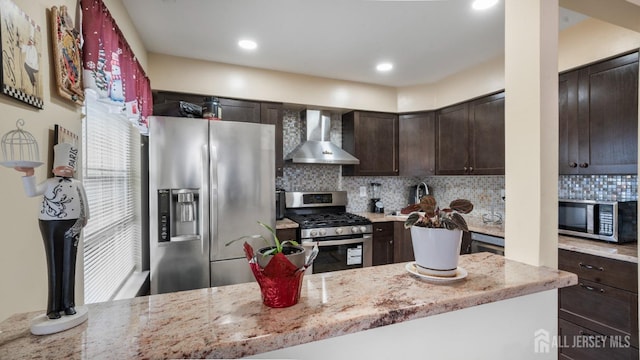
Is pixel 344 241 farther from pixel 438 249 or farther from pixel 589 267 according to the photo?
pixel 438 249

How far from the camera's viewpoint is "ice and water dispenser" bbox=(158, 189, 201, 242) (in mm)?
2174

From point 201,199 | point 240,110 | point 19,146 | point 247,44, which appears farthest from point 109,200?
point 247,44

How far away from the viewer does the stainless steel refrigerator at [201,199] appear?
7.14ft

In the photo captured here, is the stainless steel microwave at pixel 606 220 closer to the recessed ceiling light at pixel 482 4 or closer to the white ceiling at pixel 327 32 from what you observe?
the white ceiling at pixel 327 32

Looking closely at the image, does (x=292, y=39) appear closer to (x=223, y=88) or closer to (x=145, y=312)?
(x=223, y=88)

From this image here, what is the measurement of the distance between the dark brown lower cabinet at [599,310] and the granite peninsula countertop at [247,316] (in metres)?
1.30

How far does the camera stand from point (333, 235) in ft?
9.55

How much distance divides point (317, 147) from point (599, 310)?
266 centimetres

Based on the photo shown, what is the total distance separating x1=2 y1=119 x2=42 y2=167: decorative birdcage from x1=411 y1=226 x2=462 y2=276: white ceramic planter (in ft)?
3.76

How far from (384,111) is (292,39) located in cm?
163

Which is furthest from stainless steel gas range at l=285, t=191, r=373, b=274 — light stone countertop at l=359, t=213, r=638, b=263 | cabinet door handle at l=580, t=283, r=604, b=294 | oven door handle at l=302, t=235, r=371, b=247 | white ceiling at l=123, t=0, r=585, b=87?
cabinet door handle at l=580, t=283, r=604, b=294

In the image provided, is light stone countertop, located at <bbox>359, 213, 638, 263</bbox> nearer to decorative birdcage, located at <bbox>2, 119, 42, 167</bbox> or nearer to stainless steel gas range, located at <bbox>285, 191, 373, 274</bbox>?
stainless steel gas range, located at <bbox>285, 191, 373, 274</bbox>

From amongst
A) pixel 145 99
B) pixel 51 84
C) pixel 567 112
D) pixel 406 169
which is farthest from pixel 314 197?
pixel 51 84

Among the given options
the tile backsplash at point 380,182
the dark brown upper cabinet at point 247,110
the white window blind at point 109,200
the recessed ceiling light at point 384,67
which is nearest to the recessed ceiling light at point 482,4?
the recessed ceiling light at point 384,67
